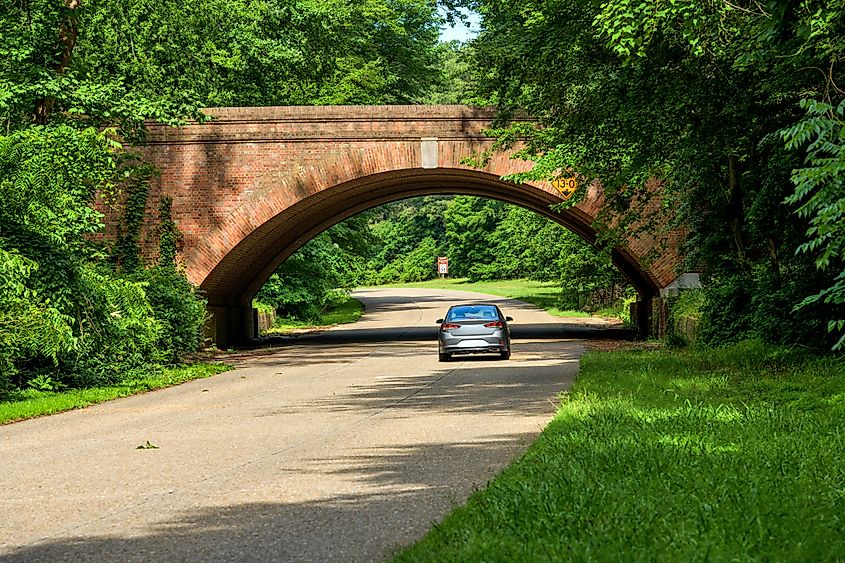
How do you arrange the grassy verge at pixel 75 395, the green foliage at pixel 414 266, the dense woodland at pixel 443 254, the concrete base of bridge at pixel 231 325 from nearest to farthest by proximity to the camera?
the grassy verge at pixel 75 395
the concrete base of bridge at pixel 231 325
the dense woodland at pixel 443 254
the green foliage at pixel 414 266

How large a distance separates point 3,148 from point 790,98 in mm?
12418

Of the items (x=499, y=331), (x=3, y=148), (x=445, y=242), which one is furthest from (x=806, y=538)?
(x=445, y=242)

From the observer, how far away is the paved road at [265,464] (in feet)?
23.2

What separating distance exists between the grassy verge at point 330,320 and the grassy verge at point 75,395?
21.4 m

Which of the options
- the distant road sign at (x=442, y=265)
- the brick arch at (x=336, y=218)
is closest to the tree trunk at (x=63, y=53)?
the brick arch at (x=336, y=218)

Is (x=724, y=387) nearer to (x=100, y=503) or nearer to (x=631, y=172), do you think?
(x=631, y=172)

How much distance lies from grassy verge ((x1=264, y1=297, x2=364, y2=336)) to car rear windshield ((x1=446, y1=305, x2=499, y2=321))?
18.4 metres

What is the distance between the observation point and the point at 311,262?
153 ft

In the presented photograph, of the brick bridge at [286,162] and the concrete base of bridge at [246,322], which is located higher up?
the brick bridge at [286,162]

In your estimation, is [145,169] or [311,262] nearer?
[145,169]

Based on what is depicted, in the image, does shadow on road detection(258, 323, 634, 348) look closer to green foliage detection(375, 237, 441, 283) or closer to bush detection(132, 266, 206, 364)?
bush detection(132, 266, 206, 364)

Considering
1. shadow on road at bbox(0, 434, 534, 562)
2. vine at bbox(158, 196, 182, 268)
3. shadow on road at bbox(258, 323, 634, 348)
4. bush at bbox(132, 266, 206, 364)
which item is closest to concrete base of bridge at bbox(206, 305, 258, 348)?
shadow on road at bbox(258, 323, 634, 348)

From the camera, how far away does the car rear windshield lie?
26.5 metres

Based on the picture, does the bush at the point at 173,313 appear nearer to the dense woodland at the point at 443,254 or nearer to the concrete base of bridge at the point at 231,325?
the concrete base of bridge at the point at 231,325
